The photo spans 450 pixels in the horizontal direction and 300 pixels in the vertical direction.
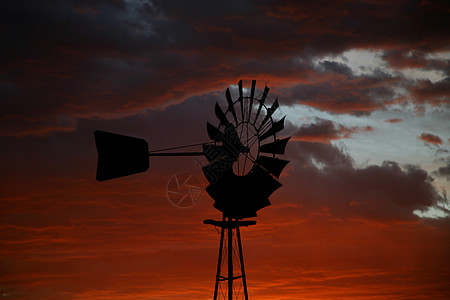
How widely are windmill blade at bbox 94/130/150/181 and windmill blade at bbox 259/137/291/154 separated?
4485 millimetres

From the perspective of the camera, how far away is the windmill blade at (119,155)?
2127 centimetres

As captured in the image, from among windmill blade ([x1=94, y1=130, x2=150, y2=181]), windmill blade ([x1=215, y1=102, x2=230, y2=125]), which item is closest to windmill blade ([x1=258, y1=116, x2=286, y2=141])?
windmill blade ([x1=215, y1=102, x2=230, y2=125])

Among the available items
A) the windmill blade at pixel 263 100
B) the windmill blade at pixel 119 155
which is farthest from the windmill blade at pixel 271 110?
the windmill blade at pixel 119 155

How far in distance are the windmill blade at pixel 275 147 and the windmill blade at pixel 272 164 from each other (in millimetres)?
347

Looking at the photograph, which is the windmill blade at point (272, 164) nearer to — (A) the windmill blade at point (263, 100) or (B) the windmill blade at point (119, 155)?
(A) the windmill blade at point (263, 100)

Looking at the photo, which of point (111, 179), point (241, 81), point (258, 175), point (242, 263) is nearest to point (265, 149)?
point (258, 175)

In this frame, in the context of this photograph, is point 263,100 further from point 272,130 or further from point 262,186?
point 262,186

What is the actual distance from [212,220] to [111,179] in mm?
4433

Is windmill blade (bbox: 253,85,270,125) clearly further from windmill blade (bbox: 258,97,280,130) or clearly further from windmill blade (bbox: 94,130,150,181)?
windmill blade (bbox: 94,130,150,181)

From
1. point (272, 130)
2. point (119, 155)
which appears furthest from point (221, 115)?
point (119, 155)

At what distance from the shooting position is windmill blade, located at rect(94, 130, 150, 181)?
69.8 ft

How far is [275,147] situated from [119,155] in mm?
5851

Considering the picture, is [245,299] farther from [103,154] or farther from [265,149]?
[103,154]

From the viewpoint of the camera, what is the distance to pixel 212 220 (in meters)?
24.0
